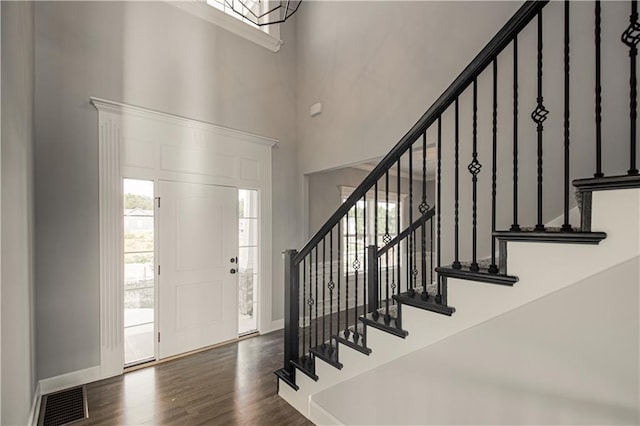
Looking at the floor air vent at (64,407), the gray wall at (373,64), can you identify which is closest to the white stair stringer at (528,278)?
the gray wall at (373,64)

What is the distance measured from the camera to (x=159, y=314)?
3398 millimetres

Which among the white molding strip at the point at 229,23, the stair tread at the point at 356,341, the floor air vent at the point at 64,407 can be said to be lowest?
the floor air vent at the point at 64,407

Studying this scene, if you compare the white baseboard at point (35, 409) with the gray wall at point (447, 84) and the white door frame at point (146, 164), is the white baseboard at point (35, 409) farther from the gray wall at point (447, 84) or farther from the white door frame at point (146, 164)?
the gray wall at point (447, 84)

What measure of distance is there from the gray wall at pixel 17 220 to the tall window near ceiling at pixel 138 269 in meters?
0.81

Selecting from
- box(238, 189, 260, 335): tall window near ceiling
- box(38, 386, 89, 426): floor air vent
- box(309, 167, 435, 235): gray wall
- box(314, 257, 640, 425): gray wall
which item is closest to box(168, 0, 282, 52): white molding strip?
box(309, 167, 435, 235): gray wall

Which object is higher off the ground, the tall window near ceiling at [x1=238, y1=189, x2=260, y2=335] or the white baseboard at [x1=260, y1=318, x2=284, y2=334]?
the tall window near ceiling at [x1=238, y1=189, x2=260, y2=335]

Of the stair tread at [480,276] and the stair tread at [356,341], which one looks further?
the stair tread at [356,341]

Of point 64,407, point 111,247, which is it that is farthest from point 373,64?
point 64,407

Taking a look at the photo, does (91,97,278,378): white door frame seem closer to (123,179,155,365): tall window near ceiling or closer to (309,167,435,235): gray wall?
(123,179,155,365): tall window near ceiling

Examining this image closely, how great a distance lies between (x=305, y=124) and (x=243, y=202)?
148cm

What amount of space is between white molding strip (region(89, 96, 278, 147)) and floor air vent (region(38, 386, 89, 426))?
2.69 m

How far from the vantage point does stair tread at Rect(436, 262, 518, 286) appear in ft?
4.29

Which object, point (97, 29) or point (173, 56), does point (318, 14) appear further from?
point (97, 29)

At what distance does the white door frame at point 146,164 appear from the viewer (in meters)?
3.05
